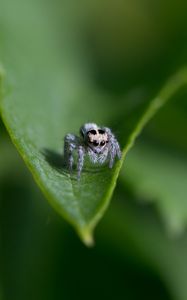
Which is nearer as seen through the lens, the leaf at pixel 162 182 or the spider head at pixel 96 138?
the spider head at pixel 96 138

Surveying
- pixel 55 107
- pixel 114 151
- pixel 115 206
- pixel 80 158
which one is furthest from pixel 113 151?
pixel 115 206

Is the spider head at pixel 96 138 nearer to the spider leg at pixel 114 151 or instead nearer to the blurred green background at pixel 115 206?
the spider leg at pixel 114 151

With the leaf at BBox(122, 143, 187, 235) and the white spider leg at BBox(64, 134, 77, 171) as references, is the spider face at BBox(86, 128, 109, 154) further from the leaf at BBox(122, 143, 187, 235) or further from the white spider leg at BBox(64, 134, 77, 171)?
the leaf at BBox(122, 143, 187, 235)

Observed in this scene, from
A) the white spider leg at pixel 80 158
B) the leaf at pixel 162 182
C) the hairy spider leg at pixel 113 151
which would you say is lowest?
the leaf at pixel 162 182

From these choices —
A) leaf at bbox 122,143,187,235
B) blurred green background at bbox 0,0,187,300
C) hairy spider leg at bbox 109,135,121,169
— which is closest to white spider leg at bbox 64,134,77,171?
hairy spider leg at bbox 109,135,121,169

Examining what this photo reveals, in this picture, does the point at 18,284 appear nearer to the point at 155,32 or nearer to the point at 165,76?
the point at 165,76

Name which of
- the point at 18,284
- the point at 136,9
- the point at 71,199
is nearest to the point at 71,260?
the point at 18,284

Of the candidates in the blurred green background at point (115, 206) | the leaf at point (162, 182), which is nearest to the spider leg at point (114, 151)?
the blurred green background at point (115, 206)

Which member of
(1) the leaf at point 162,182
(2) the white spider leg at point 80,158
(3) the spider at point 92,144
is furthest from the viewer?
(1) the leaf at point 162,182
